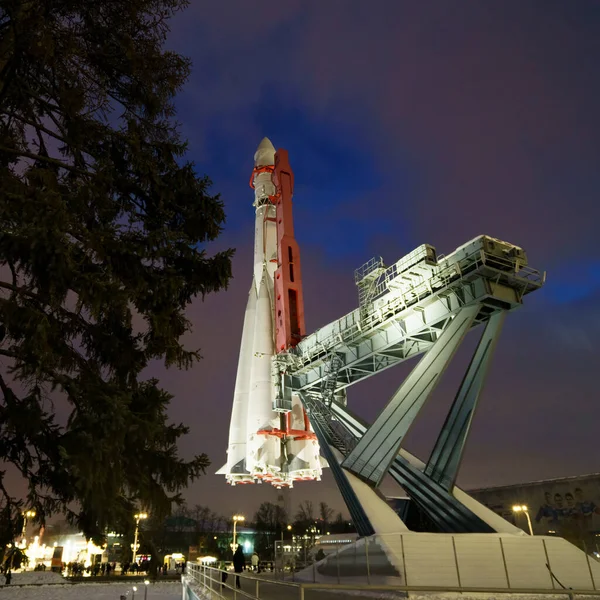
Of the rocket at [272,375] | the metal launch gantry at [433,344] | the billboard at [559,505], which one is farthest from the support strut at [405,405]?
the billboard at [559,505]

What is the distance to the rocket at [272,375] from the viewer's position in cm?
3403

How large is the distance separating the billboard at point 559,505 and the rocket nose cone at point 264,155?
41438 mm

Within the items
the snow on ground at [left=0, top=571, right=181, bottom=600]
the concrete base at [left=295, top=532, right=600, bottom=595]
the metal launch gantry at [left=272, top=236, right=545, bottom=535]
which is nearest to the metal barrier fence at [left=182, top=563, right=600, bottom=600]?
the concrete base at [left=295, top=532, right=600, bottom=595]

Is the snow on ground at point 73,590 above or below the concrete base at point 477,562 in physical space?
below

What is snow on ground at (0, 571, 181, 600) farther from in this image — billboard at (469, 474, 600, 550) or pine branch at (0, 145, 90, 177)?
billboard at (469, 474, 600, 550)

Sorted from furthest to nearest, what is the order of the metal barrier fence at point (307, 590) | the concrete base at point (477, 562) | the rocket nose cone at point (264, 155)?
the rocket nose cone at point (264, 155)
the concrete base at point (477, 562)
the metal barrier fence at point (307, 590)

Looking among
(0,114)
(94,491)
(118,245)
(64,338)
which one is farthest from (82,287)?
(0,114)

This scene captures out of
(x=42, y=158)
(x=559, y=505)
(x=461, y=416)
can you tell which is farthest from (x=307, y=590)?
(x=559, y=505)

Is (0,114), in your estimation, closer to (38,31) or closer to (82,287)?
(38,31)

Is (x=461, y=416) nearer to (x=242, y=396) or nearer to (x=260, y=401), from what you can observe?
(x=260, y=401)

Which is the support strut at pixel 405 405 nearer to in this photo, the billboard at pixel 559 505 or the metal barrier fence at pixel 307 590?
the metal barrier fence at pixel 307 590

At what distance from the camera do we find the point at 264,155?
45344 mm

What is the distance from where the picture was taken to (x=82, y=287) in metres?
8.17

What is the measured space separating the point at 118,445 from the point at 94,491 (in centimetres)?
89
